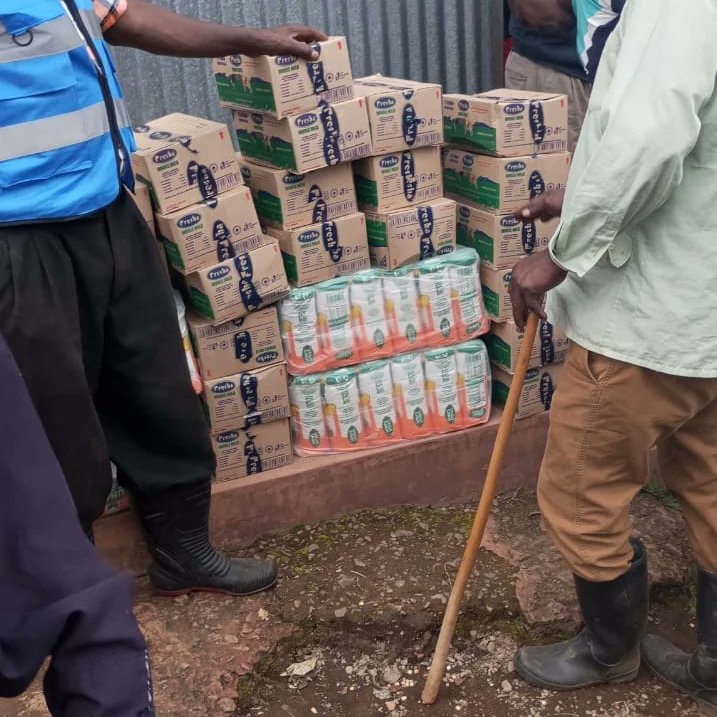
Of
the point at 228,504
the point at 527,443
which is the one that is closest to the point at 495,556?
the point at 527,443

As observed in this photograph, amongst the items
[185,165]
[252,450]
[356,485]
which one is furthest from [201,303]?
[356,485]

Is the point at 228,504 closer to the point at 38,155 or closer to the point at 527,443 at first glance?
the point at 527,443

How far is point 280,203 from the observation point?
3.24 metres

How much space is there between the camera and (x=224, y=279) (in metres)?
3.12

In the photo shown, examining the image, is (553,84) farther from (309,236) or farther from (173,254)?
(173,254)

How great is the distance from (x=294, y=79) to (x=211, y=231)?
1.89 ft

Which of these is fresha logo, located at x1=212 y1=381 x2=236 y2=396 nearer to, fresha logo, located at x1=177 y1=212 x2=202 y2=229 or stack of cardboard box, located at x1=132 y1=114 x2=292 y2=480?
stack of cardboard box, located at x1=132 y1=114 x2=292 y2=480

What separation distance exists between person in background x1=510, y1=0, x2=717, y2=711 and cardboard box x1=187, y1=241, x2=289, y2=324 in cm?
106

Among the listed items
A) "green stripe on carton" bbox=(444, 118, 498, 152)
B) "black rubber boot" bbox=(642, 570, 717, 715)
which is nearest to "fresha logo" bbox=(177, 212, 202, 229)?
"green stripe on carton" bbox=(444, 118, 498, 152)

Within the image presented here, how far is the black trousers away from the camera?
7.75 feet

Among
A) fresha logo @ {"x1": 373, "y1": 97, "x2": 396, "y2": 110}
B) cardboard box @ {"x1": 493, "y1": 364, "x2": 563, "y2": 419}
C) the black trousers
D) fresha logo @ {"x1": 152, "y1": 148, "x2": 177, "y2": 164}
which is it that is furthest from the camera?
cardboard box @ {"x1": 493, "y1": 364, "x2": 563, "y2": 419}

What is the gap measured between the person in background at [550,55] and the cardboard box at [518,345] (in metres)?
1.16

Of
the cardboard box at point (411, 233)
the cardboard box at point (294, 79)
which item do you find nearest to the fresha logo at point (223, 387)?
the cardboard box at point (411, 233)

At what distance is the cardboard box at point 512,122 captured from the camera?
3.30m
